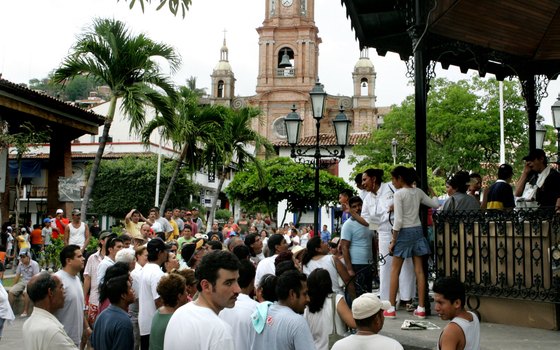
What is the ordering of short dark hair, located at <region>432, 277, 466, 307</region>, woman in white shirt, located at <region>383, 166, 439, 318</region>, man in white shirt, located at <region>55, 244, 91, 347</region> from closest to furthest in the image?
short dark hair, located at <region>432, 277, 466, 307</region> → man in white shirt, located at <region>55, 244, 91, 347</region> → woman in white shirt, located at <region>383, 166, 439, 318</region>

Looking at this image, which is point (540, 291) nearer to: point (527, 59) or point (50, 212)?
point (527, 59)

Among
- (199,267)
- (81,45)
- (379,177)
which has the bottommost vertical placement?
(199,267)

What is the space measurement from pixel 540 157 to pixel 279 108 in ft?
254

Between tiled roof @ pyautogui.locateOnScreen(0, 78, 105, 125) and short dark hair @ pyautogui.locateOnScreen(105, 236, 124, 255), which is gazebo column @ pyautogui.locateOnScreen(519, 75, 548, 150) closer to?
short dark hair @ pyautogui.locateOnScreen(105, 236, 124, 255)

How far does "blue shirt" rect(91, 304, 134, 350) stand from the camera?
576cm

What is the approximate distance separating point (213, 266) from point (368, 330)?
1.06m

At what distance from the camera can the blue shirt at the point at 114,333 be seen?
5758 mm

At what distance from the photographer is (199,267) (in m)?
4.24

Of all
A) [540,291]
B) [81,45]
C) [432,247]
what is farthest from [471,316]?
[81,45]

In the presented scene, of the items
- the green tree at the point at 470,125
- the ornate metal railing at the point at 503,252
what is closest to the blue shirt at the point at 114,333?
the ornate metal railing at the point at 503,252

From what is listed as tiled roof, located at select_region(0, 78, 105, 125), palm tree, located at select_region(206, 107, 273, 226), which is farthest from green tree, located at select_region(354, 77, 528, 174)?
tiled roof, located at select_region(0, 78, 105, 125)

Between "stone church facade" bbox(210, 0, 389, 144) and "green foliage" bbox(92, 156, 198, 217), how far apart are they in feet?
107

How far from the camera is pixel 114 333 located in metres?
5.77

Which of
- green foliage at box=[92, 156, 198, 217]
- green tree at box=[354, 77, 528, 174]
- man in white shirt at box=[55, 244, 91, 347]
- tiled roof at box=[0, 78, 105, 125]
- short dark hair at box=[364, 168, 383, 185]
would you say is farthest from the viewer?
green foliage at box=[92, 156, 198, 217]
